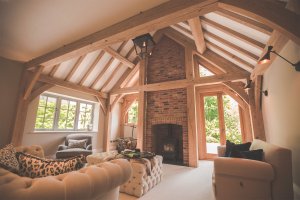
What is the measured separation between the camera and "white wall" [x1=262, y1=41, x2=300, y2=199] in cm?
220

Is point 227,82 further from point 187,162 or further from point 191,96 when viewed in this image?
point 187,162

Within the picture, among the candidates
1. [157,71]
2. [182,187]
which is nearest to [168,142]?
[182,187]

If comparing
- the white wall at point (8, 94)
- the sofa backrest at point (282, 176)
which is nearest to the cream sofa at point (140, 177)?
the sofa backrest at point (282, 176)

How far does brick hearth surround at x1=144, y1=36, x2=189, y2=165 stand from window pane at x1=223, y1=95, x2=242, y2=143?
161 cm

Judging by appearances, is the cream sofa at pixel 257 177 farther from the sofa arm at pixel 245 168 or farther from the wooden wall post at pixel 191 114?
the wooden wall post at pixel 191 114

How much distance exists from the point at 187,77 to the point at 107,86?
11.5 ft

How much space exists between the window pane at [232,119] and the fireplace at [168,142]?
1.71 metres

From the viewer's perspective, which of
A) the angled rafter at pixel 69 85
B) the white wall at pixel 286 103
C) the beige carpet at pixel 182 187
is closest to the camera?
the white wall at pixel 286 103

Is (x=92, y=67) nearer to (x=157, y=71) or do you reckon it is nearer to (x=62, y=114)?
(x=62, y=114)

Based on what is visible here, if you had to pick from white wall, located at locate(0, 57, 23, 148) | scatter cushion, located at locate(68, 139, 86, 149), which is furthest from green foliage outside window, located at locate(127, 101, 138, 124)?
white wall, located at locate(0, 57, 23, 148)

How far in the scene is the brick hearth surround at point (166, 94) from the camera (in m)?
5.09

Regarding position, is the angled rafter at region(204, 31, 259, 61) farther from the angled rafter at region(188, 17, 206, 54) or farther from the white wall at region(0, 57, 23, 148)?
the white wall at region(0, 57, 23, 148)

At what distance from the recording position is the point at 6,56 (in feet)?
12.5

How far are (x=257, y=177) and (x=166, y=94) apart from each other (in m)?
3.87
